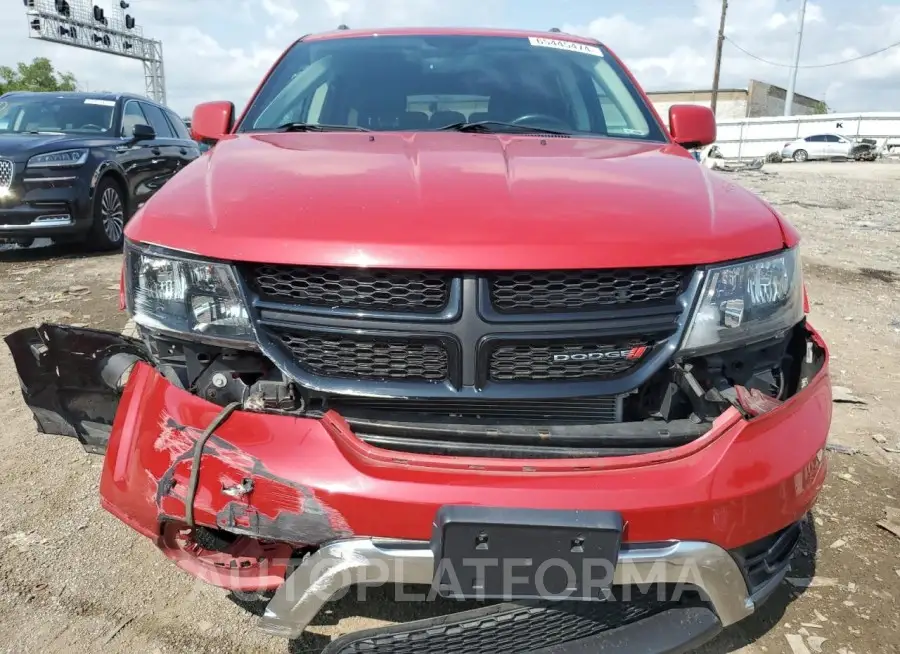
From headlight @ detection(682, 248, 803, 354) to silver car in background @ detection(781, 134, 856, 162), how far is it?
115ft

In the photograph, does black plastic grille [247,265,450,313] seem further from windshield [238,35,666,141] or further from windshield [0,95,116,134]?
windshield [0,95,116,134]

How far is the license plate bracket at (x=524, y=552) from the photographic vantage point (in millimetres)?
1376

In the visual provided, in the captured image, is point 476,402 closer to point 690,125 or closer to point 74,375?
point 74,375

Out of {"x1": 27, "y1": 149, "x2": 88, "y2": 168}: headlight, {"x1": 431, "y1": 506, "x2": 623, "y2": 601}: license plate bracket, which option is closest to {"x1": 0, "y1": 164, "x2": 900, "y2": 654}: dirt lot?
{"x1": 431, "y1": 506, "x2": 623, "y2": 601}: license plate bracket

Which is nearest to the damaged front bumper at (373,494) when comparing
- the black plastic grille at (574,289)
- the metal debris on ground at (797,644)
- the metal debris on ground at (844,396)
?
the black plastic grille at (574,289)

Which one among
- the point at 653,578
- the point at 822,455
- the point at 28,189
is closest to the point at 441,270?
the point at 653,578

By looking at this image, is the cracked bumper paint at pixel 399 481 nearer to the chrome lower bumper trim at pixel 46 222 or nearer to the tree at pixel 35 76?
the chrome lower bumper trim at pixel 46 222

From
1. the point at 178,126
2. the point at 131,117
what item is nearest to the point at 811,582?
the point at 131,117

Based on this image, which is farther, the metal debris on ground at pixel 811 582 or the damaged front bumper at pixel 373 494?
the metal debris on ground at pixel 811 582

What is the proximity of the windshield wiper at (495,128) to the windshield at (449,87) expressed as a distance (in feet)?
0.09

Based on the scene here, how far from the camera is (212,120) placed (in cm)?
288

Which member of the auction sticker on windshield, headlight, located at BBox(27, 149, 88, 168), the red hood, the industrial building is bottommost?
the industrial building

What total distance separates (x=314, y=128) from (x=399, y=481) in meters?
1.64

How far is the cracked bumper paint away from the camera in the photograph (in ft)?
4.61
